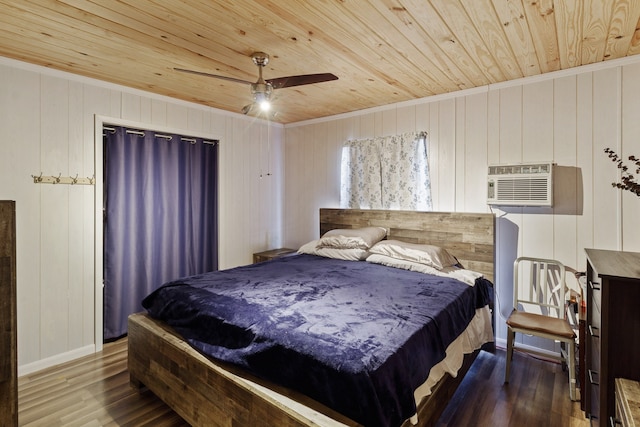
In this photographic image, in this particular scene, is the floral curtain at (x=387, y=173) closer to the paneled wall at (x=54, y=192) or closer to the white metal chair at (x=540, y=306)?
the white metal chair at (x=540, y=306)

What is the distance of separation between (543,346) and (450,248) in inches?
45.0

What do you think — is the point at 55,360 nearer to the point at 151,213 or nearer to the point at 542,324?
the point at 151,213

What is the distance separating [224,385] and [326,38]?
2.25m

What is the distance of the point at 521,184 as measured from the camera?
2895 mm

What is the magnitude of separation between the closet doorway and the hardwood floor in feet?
2.33

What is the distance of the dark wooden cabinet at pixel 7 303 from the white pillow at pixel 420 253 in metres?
2.73

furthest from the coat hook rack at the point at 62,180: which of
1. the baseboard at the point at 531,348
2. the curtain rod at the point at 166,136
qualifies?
the baseboard at the point at 531,348

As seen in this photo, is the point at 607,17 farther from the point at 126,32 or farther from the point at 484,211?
the point at 126,32

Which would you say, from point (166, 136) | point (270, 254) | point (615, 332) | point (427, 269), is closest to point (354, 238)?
point (427, 269)

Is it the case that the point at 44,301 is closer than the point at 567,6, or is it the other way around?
the point at 567,6

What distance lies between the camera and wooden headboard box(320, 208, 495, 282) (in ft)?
10.2

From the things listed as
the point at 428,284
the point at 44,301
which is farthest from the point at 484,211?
the point at 44,301

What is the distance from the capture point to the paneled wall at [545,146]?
8.52ft

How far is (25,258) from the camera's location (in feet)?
8.91
